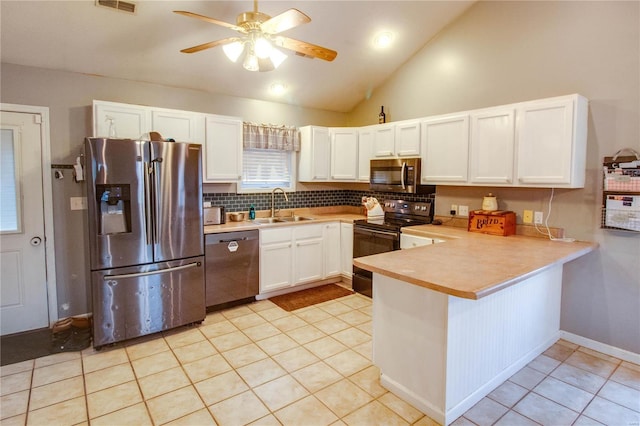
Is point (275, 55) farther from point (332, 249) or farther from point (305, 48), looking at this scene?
point (332, 249)

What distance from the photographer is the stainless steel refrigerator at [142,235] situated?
113 inches

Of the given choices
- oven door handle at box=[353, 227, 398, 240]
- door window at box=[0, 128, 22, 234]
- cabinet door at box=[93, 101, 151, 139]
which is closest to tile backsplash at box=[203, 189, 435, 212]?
oven door handle at box=[353, 227, 398, 240]

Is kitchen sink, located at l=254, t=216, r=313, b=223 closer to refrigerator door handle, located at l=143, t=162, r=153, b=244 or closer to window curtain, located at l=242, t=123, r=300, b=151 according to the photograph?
window curtain, located at l=242, t=123, r=300, b=151

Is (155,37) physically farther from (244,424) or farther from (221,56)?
(244,424)

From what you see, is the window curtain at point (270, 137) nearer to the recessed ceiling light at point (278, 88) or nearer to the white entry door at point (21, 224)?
the recessed ceiling light at point (278, 88)

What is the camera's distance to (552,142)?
2.86m

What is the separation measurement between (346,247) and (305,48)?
262cm

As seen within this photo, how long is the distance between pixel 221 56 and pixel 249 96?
0.81 m

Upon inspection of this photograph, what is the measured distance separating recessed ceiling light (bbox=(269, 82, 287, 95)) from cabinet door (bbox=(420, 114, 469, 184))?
176 centimetres

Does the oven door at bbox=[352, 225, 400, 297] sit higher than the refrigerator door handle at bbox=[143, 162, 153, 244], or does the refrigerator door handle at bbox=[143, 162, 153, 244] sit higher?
the refrigerator door handle at bbox=[143, 162, 153, 244]

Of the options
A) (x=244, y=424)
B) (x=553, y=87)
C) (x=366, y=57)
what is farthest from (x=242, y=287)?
(x=553, y=87)

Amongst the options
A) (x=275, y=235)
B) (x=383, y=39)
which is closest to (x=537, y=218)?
(x=383, y=39)

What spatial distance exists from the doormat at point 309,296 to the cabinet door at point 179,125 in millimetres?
2018

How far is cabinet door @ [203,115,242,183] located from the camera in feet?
12.6
